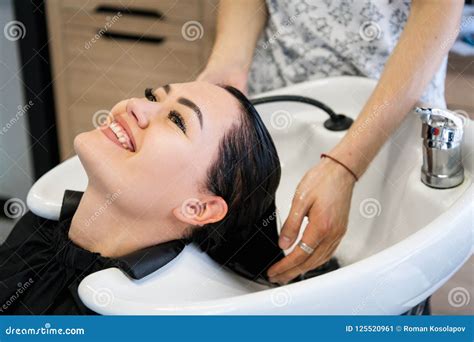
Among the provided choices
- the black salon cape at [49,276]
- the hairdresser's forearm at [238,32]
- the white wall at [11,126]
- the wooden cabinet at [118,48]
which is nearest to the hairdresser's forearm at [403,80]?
the hairdresser's forearm at [238,32]

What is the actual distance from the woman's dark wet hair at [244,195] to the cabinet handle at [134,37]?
1.18m

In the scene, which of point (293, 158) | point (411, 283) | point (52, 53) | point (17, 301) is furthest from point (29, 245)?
point (52, 53)

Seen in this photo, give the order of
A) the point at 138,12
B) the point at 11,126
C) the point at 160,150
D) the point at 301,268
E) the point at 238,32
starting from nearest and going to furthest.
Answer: the point at 160,150
the point at 301,268
the point at 238,32
the point at 138,12
the point at 11,126

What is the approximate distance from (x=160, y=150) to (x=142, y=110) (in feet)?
0.26

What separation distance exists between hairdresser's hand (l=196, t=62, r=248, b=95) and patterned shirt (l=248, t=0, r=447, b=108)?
0.28 ft

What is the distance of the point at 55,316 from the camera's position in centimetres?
103

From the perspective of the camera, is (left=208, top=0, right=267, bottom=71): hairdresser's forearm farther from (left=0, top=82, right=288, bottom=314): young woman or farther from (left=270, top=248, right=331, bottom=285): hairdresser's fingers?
(left=270, top=248, right=331, bottom=285): hairdresser's fingers

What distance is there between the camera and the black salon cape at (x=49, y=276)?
1.09m

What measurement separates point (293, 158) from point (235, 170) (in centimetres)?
30

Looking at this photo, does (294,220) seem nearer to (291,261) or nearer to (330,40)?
(291,261)

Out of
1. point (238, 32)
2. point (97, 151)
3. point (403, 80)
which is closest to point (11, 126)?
point (238, 32)

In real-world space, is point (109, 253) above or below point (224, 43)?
below

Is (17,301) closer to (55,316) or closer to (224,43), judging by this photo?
(55,316)

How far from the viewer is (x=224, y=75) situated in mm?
1390
